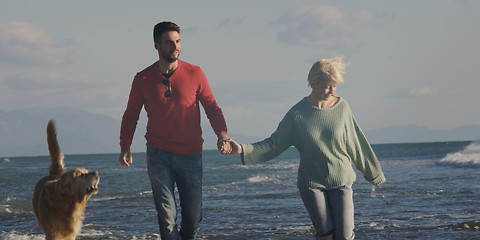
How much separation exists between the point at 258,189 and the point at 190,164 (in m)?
12.9

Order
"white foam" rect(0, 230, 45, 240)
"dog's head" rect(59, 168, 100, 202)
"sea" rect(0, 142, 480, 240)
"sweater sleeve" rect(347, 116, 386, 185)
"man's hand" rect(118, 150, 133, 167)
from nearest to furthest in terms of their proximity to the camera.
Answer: "dog's head" rect(59, 168, 100, 202), "sweater sleeve" rect(347, 116, 386, 185), "man's hand" rect(118, 150, 133, 167), "sea" rect(0, 142, 480, 240), "white foam" rect(0, 230, 45, 240)

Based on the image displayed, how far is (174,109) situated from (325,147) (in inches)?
62.7

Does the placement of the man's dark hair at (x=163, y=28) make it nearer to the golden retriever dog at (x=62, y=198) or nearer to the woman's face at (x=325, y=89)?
the golden retriever dog at (x=62, y=198)

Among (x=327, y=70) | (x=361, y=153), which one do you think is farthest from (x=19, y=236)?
(x=327, y=70)

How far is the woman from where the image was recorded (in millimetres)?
4926

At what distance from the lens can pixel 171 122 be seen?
536cm

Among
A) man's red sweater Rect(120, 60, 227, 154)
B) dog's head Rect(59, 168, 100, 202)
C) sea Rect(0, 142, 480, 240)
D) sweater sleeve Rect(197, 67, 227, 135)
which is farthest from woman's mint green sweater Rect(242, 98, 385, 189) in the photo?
dog's head Rect(59, 168, 100, 202)

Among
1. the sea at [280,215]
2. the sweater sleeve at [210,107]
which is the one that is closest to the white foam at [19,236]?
the sea at [280,215]

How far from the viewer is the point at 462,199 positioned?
13078 millimetres

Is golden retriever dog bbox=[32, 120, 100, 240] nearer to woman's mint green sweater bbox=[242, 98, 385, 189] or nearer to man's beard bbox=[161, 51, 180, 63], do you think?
man's beard bbox=[161, 51, 180, 63]

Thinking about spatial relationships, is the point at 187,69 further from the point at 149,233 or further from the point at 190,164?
Answer: the point at 149,233

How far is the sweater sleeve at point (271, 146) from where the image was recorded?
523cm

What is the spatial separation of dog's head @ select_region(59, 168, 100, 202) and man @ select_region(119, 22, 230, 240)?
0.94 meters

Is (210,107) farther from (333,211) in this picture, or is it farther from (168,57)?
(333,211)
